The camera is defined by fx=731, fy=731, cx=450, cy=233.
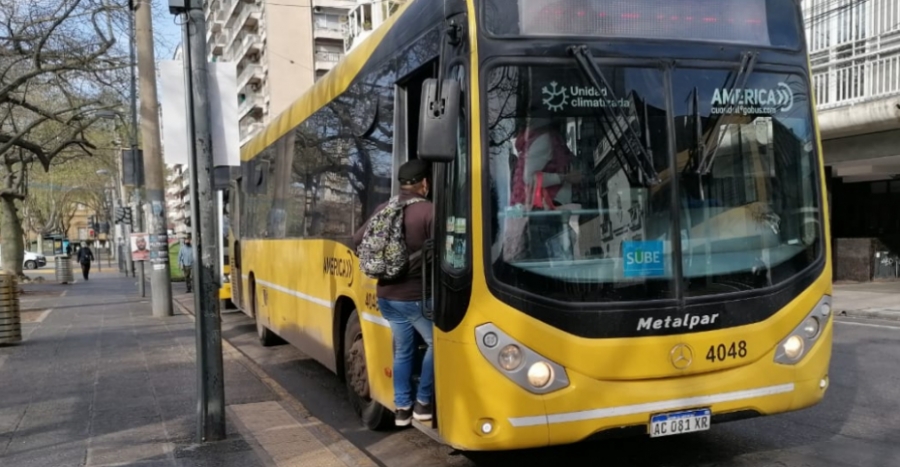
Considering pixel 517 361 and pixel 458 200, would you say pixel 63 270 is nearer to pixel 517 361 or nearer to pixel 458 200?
pixel 458 200

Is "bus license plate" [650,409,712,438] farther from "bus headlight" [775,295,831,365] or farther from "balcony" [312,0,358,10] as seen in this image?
"balcony" [312,0,358,10]

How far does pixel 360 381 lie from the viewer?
6.07 m

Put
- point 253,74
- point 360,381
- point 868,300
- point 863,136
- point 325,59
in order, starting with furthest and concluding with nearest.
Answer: point 253,74
point 325,59
point 863,136
point 868,300
point 360,381

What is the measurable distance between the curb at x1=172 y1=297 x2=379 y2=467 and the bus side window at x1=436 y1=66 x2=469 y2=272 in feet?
5.80

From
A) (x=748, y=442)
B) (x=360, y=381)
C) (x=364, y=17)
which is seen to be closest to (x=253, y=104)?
(x=364, y=17)

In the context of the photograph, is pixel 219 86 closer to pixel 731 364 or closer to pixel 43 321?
pixel 731 364

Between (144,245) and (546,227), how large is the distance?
17910mm

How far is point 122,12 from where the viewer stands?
57.4ft

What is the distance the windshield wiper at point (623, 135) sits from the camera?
13.4 feet

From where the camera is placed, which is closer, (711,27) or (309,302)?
(711,27)

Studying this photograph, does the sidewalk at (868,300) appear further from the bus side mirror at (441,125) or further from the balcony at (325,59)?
the balcony at (325,59)

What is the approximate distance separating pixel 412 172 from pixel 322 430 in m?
2.41

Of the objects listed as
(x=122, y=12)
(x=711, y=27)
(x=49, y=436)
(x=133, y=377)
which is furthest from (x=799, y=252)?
(x=122, y=12)

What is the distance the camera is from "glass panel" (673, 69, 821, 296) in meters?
4.25
